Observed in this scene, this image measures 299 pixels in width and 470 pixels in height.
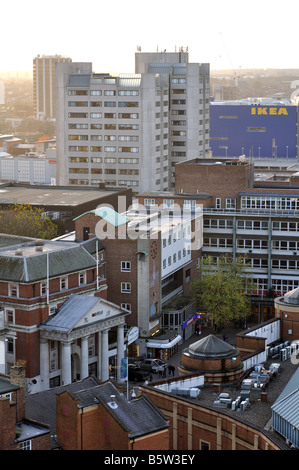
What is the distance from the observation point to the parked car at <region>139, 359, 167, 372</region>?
93250 mm

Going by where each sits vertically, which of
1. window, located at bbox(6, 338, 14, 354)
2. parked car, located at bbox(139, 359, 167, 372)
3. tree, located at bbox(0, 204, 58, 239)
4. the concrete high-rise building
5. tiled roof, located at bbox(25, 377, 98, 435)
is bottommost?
parked car, located at bbox(139, 359, 167, 372)

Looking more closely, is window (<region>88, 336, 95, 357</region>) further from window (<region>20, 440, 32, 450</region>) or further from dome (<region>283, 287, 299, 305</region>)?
window (<region>20, 440, 32, 450</region>)

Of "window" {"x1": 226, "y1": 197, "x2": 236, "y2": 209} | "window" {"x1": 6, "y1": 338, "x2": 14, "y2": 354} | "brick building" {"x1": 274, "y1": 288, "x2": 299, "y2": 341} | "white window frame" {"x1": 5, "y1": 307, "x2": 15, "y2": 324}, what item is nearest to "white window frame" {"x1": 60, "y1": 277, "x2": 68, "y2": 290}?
"white window frame" {"x1": 5, "y1": 307, "x2": 15, "y2": 324}

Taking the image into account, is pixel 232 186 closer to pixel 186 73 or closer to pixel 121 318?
pixel 121 318

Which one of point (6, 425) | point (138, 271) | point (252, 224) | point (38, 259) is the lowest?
point (6, 425)

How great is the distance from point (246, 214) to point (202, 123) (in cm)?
7777

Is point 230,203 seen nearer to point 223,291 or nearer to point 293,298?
point 223,291

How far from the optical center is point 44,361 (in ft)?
286

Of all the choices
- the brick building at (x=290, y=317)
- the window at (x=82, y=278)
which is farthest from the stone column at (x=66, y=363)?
the brick building at (x=290, y=317)

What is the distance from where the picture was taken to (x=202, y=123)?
194000 mm

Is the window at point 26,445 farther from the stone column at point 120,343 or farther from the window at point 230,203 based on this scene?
the window at point 230,203

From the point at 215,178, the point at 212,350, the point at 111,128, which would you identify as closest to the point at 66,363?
the point at 212,350

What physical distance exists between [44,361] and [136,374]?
9061 mm

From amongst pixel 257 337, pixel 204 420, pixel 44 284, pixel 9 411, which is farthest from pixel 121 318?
pixel 9 411
